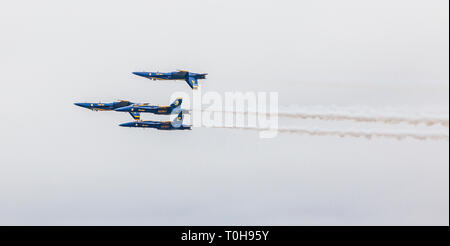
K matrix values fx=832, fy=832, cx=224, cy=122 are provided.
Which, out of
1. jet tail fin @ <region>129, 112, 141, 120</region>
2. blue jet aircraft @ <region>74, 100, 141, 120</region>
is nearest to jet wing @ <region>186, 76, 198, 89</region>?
jet tail fin @ <region>129, 112, 141, 120</region>

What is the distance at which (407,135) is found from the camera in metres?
87.7

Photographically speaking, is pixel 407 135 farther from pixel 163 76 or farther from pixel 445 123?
pixel 163 76

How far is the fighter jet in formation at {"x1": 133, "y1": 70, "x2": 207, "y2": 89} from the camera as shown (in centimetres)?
10781

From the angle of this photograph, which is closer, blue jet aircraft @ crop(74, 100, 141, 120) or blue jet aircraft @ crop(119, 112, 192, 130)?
blue jet aircraft @ crop(119, 112, 192, 130)

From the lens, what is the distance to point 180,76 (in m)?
109

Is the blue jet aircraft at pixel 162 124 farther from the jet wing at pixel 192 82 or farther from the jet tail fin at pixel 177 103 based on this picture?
the jet wing at pixel 192 82

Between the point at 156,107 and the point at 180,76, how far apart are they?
5171mm

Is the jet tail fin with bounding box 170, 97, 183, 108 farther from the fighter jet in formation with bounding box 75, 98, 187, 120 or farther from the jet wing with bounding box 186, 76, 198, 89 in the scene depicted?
the jet wing with bounding box 186, 76, 198, 89

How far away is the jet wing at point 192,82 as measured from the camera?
107938mm

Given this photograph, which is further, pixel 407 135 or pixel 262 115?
pixel 262 115

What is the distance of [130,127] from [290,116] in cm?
2435
